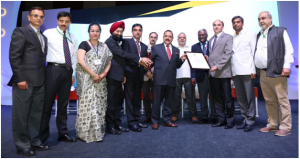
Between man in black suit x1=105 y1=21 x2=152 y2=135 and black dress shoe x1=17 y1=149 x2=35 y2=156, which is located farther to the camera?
man in black suit x1=105 y1=21 x2=152 y2=135

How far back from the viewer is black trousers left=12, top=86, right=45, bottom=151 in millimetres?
1981

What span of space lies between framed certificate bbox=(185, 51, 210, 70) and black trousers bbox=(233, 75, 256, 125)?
0.47 metres

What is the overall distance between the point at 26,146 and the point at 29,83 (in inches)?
23.9

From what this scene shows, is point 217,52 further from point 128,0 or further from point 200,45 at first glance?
point 128,0

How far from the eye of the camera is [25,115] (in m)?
2.01

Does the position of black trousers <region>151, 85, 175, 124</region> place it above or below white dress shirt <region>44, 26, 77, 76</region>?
below

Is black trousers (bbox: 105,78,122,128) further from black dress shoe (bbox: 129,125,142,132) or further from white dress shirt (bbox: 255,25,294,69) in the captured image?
white dress shirt (bbox: 255,25,294,69)

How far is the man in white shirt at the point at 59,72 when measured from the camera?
2.30 meters

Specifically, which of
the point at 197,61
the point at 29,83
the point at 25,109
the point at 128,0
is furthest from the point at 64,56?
the point at 128,0

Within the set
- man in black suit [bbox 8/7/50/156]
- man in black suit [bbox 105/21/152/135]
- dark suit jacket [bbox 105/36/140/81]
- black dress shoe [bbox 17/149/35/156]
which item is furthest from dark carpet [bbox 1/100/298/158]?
dark suit jacket [bbox 105/36/140/81]

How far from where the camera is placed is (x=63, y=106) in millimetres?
2486

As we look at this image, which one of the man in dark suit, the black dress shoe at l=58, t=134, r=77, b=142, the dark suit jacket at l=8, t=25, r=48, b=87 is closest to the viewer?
the dark suit jacket at l=8, t=25, r=48, b=87

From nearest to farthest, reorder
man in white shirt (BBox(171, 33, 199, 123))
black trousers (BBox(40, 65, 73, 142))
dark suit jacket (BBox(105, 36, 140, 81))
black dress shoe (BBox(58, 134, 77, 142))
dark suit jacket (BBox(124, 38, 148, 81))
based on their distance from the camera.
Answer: black trousers (BBox(40, 65, 73, 142)) < black dress shoe (BBox(58, 134, 77, 142)) < dark suit jacket (BBox(105, 36, 140, 81)) < dark suit jacket (BBox(124, 38, 148, 81)) < man in white shirt (BBox(171, 33, 199, 123))

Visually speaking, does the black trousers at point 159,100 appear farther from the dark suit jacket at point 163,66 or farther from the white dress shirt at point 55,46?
the white dress shirt at point 55,46
